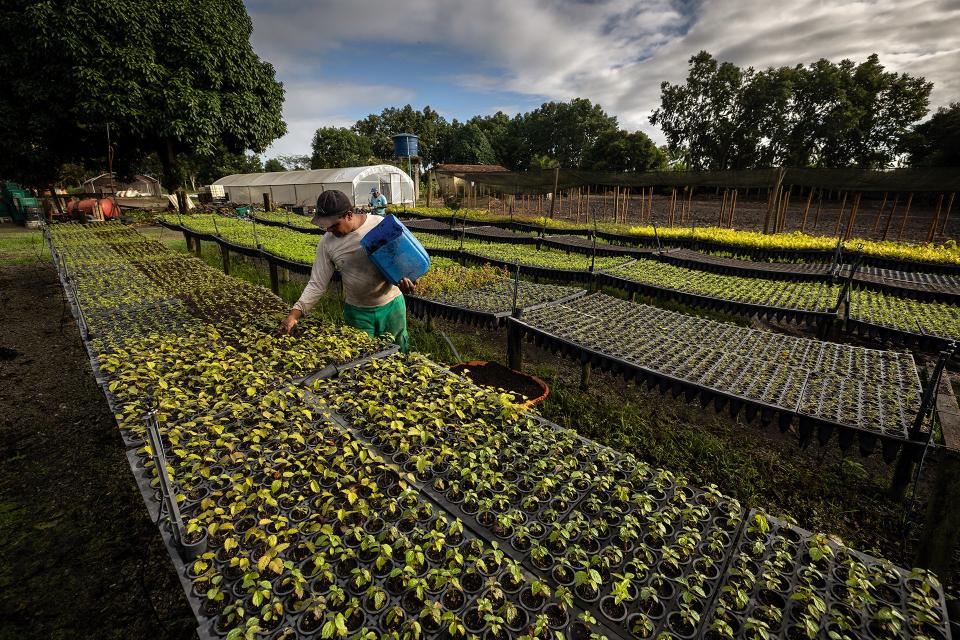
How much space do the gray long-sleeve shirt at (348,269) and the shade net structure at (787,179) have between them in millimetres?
14044

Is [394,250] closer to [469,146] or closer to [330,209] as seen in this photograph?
[330,209]

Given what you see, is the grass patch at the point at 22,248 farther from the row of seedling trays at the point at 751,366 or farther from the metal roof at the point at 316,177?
the metal roof at the point at 316,177

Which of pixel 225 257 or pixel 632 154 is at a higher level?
pixel 632 154

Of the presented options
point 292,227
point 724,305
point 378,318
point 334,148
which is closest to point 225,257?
point 292,227

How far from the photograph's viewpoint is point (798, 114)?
35469 mm

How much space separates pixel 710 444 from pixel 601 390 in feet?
5.04

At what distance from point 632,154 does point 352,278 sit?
43.9 m

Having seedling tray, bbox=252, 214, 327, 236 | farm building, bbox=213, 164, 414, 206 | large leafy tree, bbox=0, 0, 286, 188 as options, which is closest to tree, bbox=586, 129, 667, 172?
farm building, bbox=213, 164, 414, 206

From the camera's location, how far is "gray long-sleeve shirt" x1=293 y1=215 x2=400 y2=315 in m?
4.20

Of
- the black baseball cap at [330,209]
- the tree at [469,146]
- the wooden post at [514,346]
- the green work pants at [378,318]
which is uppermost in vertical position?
the tree at [469,146]

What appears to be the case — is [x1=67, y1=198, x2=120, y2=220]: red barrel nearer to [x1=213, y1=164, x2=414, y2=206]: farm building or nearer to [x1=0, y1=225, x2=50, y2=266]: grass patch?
[x1=0, y1=225, x2=50, y2=266]: grass patch

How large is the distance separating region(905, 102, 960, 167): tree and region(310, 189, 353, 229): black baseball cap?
3799 centimetres

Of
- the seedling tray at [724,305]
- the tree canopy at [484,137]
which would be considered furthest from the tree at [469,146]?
the seedling tray at [724,305]

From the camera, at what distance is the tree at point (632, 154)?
41594mm
